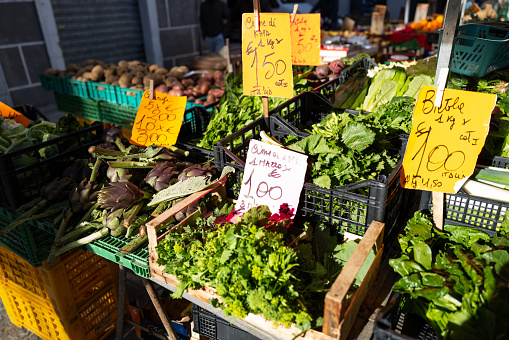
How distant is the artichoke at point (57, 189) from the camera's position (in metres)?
2.21

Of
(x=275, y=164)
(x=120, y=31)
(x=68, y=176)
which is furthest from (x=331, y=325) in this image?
(x=120, y=31)

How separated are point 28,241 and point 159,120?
3.70 ft

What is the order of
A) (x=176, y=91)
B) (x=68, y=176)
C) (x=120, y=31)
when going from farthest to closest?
(x=120, y=31) < (x=176, y=91) < (x=68, y=176)

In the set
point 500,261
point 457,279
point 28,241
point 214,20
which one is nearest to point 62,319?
point 28,241

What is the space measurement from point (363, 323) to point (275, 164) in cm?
83

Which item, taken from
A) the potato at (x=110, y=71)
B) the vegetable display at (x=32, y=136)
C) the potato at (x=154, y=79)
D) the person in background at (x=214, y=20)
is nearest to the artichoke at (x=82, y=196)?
the vegetable display at (x=32, y=136)

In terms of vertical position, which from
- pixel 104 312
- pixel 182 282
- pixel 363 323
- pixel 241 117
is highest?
pixel 241 117

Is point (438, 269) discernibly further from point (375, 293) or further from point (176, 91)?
point (176, 91)

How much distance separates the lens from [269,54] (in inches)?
84.6

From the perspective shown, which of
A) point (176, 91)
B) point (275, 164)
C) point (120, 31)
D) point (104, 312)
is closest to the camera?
point (275, 164)

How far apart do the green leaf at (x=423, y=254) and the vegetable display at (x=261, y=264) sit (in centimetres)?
19

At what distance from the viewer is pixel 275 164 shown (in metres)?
1.83

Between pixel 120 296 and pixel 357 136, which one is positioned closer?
pixel 357 136

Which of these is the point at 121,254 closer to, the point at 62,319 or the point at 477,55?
the point at 62,319
